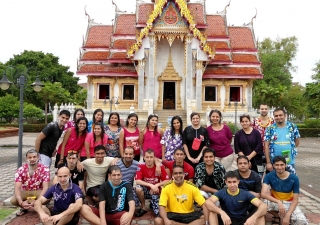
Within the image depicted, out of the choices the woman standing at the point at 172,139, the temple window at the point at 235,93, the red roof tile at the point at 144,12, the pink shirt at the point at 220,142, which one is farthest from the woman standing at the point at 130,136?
the temple window at the point at 235,93

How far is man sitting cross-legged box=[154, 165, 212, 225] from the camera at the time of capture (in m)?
5.03

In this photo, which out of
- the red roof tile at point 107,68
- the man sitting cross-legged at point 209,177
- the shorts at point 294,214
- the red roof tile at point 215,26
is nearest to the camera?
the shorts at point 294,214

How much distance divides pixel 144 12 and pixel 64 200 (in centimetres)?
2185

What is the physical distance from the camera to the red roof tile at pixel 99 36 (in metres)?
25.1

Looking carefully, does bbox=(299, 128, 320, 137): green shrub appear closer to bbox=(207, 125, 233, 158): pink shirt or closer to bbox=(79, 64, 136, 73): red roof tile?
bbox=(79, 64, 136, 73): red roof tile

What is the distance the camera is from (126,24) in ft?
84.6

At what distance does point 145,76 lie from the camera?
22.8 meters

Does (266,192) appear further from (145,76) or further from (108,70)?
(108,70)

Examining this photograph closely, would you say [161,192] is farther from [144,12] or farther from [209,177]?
[144,12]

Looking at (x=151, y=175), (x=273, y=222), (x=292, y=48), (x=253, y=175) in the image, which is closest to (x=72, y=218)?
(x=151, y=175)

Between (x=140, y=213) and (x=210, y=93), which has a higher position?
(x=210, y=93)

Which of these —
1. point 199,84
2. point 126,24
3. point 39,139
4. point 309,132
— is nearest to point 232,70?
point 199,84

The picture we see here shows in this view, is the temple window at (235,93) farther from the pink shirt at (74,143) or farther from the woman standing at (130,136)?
the pink shirt at (74,143)

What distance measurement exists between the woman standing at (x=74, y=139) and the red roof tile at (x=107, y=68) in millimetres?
17076
